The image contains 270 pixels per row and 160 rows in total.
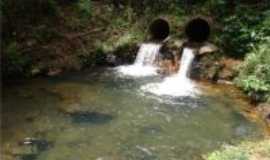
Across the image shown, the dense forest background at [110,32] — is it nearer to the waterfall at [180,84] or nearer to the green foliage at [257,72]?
the green foliage at [257,72]

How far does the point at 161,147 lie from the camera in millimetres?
8242

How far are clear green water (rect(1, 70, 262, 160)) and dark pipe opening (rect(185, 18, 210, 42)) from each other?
2.94 metres

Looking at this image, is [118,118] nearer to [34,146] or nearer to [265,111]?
A: [34,146]

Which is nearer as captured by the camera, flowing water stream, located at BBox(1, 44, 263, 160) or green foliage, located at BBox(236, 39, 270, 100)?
flowing water stream, located at BBox(1, 44, 263, 160)

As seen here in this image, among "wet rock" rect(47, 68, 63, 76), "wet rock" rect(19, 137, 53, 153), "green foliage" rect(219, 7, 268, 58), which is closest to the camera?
"wet rock" rect(19, 137, 53, 153)

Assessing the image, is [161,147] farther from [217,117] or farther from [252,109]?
[252,109]

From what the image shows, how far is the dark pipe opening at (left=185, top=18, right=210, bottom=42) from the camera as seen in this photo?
1362 centimetres

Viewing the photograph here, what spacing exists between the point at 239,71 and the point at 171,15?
3140 millimetres

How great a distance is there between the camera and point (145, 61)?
13.2 m

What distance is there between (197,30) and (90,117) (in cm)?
623

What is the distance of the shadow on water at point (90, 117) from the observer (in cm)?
919

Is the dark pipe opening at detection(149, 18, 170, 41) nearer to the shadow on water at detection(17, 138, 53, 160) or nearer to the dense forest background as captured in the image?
the dense forest background

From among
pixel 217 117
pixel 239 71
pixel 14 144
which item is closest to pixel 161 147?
pixel 217 117

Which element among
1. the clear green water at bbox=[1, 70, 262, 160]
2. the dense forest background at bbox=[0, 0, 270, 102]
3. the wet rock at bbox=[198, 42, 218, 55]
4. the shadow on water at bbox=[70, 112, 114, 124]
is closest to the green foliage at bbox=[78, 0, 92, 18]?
the dense forest background at bbox=[0, 0, 270, 102]
